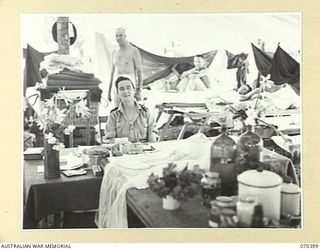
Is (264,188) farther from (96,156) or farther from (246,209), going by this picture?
(96,156)

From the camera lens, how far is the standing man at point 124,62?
634mm

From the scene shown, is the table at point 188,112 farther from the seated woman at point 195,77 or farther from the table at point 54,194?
the table at point 54,194

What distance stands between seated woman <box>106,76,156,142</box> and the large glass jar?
0.12m

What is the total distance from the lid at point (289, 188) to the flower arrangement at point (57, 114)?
27cm

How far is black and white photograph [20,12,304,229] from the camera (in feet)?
2.07

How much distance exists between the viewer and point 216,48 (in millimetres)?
633

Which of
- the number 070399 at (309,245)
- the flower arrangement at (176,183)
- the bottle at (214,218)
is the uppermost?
the flower arrangement at (176,183)

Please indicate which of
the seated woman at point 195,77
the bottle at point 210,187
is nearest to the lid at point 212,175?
the bottle at point 210,187

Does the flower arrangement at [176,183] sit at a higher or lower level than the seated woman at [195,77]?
lower

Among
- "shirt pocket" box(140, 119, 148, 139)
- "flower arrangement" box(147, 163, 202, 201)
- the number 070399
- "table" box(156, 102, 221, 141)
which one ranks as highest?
"table" box(156, 102, 221, 141)

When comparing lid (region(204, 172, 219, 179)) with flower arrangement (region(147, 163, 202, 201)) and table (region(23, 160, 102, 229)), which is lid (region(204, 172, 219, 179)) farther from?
table (region(23, 160, 102, 229))

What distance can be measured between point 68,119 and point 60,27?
12cm

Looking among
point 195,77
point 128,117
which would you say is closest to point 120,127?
point 128,117

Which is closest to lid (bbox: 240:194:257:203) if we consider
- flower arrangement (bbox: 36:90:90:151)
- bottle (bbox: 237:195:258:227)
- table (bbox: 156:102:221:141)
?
bottle (bbox: 237:195:258:227)
